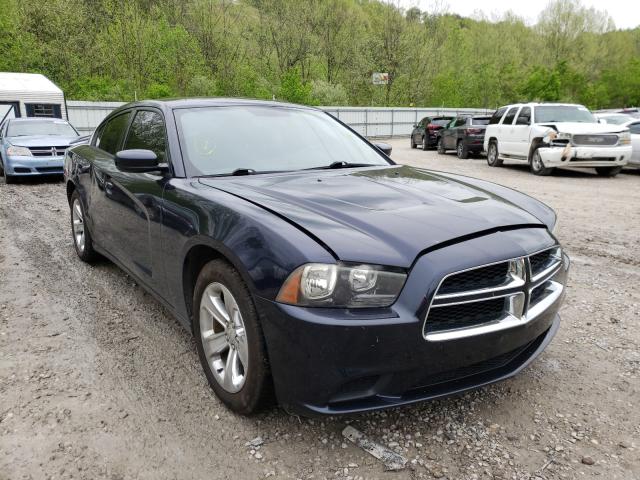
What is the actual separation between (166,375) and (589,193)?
377 inches

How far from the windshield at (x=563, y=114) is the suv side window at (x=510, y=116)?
897 mm

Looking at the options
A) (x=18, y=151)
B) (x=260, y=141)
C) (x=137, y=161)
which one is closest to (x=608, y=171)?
(x=260, y=141)

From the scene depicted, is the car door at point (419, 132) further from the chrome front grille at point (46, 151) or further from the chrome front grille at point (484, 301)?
the chrome front grille at point (484, 301)

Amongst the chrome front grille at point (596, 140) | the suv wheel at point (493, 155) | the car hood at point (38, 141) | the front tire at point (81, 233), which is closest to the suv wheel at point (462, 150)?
the suv wheel at point (493, 155)

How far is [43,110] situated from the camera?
55.5 feet

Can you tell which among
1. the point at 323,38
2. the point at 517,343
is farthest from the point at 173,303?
the point at 323,38

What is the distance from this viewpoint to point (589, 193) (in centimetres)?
1020

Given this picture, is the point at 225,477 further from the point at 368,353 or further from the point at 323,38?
the point at 323,38

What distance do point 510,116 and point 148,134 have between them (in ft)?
42.3

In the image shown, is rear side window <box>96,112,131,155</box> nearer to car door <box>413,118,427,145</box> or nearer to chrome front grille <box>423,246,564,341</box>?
chrome front grille <box>423,246,564,341</box>

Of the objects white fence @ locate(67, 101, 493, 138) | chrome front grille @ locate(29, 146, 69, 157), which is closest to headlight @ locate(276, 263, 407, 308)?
chrome front grille @ locate(29, 146, 69, 157)

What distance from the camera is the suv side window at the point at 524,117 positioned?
13.6 metres

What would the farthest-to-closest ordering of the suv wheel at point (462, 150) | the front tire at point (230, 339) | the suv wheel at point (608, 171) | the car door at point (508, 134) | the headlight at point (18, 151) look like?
the suv wheel at point (462, 150) → the car door at point (508, 134) → the suv wheel at point (608, 171) → the headlight at point (18, 151) → the front tire at point (230, 339)

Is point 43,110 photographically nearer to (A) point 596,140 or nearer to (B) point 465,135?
(B) point 465,135
